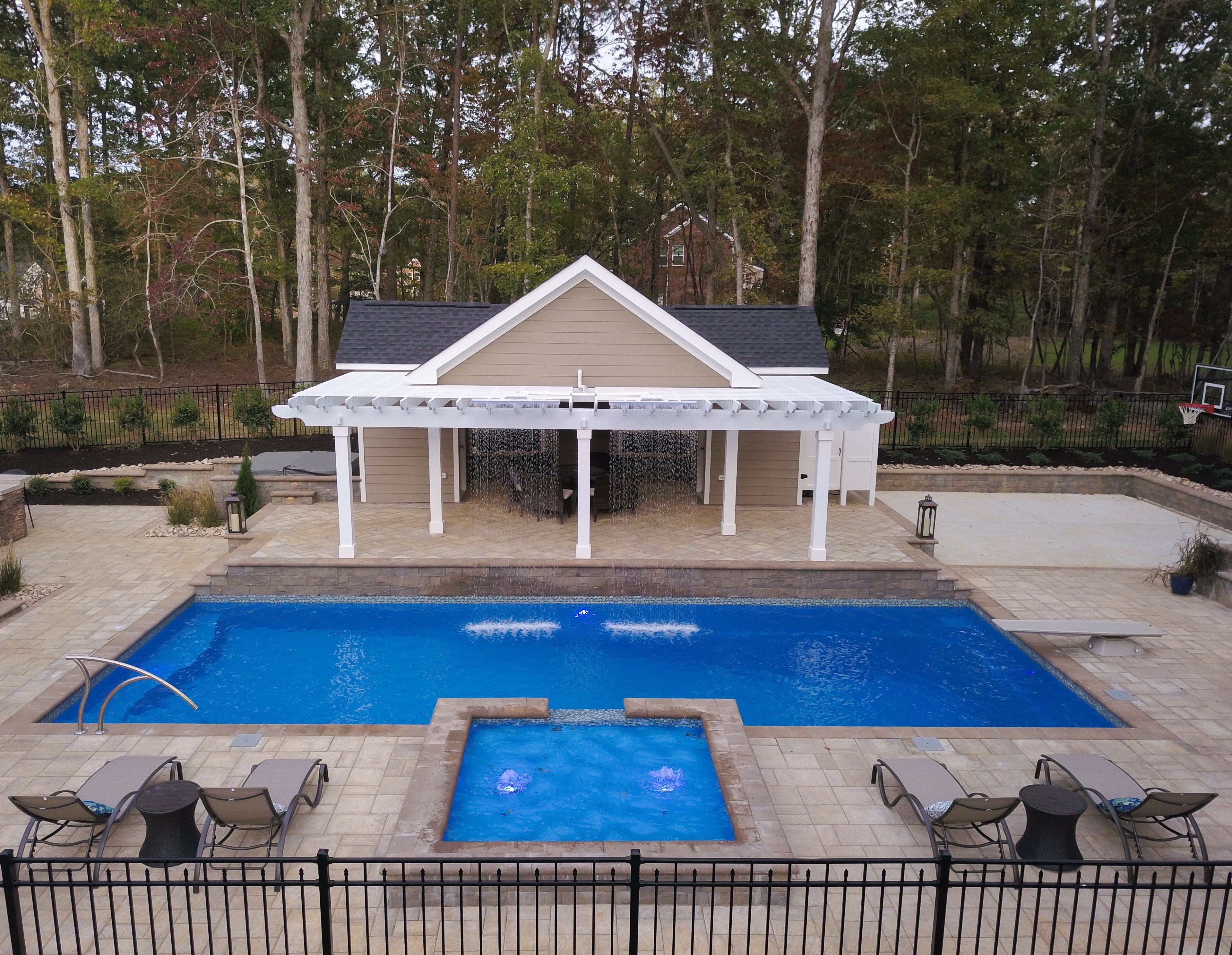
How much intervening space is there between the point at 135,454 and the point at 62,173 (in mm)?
12620

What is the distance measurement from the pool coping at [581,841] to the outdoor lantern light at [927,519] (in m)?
6.39

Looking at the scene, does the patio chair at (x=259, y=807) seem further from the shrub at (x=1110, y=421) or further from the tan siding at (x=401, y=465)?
the shrub at (x=1110, y=421)

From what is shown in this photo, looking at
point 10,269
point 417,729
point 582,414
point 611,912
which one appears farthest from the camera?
point 10,269

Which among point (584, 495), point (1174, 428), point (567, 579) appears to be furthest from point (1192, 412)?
point (567, 579)

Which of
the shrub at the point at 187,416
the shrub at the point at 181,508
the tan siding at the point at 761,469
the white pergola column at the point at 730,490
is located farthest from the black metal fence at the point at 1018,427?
the shrub at the point at 187,416

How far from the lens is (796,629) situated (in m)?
11.8

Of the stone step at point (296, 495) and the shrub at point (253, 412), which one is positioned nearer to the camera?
the stone step at point (296, 495)

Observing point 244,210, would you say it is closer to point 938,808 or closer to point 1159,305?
point 938,808

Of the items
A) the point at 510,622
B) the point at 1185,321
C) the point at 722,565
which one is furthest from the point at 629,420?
the point at 1185,321

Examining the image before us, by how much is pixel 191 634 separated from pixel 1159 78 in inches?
1296

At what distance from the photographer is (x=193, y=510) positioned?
51.5 feet

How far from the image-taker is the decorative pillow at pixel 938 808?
22.1 feet

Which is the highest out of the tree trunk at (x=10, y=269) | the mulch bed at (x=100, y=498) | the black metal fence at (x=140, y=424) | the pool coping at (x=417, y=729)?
the tree trunk at (x=10, y=269)

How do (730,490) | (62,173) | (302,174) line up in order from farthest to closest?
(62,173) → (302,174) → (730,490)
